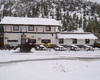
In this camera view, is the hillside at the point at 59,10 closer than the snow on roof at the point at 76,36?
No

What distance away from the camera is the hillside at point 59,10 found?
3021 inches

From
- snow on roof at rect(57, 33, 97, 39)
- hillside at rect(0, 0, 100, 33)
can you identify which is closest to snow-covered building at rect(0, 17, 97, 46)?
snow on roof at rect(57, 33, 97, 39)

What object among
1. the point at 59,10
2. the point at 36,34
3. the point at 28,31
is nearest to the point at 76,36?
the point at 36,34

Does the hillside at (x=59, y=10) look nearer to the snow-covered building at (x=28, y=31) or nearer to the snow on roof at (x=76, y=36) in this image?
the snow on roof at (x=76, y=36)

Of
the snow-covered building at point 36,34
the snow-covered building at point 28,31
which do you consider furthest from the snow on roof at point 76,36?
the snow-covered building at point 28,31

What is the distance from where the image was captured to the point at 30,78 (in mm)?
11953

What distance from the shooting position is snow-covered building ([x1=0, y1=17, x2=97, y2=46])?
112 feet

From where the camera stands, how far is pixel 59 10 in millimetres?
93062

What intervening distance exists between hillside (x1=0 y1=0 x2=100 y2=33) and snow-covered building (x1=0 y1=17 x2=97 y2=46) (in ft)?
93.2

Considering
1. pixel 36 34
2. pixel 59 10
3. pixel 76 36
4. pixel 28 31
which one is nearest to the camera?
pixel 28 31

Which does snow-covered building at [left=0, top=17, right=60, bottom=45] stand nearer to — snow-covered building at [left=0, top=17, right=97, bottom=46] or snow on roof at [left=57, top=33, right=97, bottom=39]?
snow-covered building at [left=0, top=17, right=97, bottom=46]

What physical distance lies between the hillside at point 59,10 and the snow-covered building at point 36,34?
28.4 meters

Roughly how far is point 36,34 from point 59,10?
6134 cm

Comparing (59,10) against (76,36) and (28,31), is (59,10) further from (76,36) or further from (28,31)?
(28,31)
